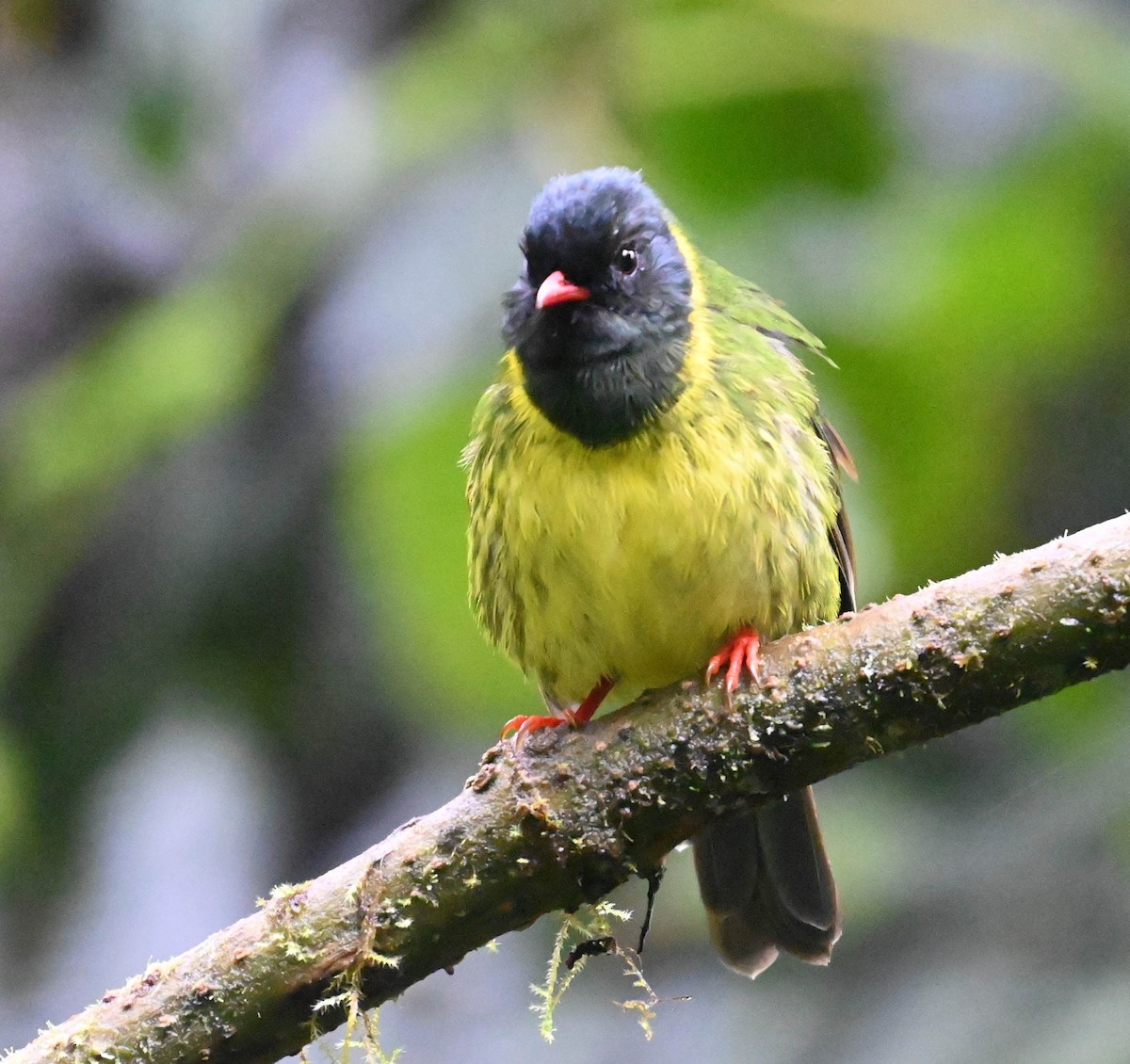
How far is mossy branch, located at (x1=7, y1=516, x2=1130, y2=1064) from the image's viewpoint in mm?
2148

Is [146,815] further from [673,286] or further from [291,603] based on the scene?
[673,286]

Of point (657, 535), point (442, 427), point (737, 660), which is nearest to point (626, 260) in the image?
point (442, 427)

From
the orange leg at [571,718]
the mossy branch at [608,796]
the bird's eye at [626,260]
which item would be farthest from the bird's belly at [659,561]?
the bird's eye at [626,260]

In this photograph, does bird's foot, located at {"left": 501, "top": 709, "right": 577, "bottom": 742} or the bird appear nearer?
bird's foot, located at {"left": 501, "top": 709, "right": 577, "bottom": 742}

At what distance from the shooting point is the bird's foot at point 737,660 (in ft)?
7.73

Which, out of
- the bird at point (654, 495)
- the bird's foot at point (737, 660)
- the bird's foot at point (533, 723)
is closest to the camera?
the bird's foot at point (737, 660)

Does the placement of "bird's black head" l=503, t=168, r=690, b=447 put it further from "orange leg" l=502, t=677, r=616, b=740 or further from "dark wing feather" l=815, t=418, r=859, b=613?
"orange leg" l=502, t=677, r=616, b=740

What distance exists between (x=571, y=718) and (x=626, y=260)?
0.82 m

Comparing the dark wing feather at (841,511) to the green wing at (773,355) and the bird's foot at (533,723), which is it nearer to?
the green wing at (773,355)

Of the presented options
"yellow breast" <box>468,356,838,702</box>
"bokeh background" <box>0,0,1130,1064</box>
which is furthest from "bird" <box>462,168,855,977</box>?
"bokeh background" <box>0,0,1130,1064</box>

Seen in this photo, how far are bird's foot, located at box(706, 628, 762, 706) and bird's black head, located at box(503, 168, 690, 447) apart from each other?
15.2 inches

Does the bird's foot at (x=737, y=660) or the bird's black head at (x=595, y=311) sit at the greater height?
the bird's black head at (x=595, y=311)

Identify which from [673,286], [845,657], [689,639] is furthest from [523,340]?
[845,657]

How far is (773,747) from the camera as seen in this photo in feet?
7.45
